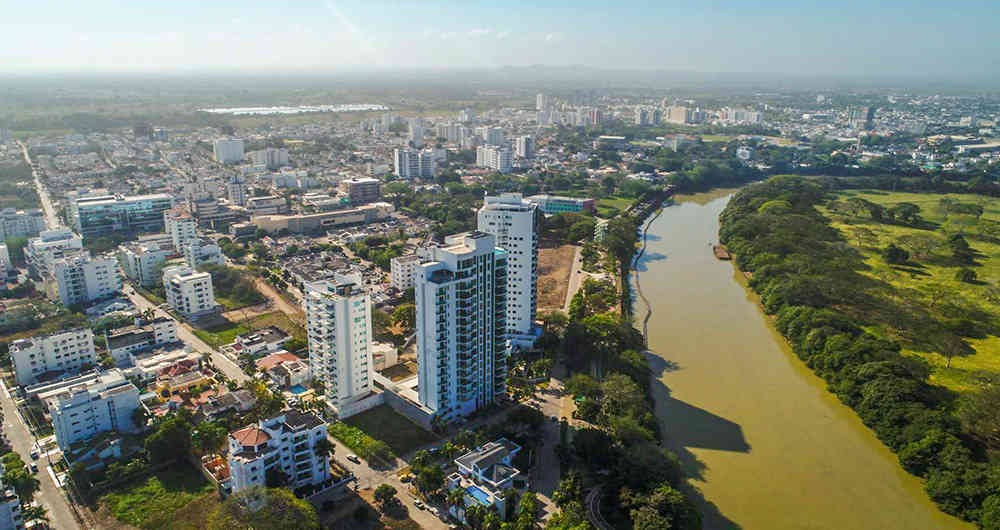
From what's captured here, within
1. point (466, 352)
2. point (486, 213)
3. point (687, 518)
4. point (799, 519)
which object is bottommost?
point (799, 519)

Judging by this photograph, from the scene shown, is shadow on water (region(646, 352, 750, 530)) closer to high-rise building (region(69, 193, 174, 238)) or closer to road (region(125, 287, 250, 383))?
road (region(125, 287, 250, 383))

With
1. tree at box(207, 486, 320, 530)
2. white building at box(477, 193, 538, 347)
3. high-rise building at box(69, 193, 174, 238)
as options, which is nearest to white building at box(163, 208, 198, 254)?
high-rise building at box(69, 193, 174, 238)

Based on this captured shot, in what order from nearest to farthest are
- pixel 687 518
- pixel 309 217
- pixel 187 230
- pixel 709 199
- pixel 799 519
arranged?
pixel 687 518 < pixel 799 519 < pixel 187 230 < pixel 309 217 < pixel 709 199

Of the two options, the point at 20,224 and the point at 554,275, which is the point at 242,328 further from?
the point at 20,224

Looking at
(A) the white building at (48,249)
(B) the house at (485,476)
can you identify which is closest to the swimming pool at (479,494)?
(B) the house at (485,476)

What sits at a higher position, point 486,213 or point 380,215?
point 486,213

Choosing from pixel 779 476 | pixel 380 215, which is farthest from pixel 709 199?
pixel 779 476

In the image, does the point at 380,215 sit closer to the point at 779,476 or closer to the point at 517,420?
the point at 517,420

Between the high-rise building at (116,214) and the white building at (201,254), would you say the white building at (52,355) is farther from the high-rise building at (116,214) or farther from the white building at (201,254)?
the high-rise building at (116,214)
